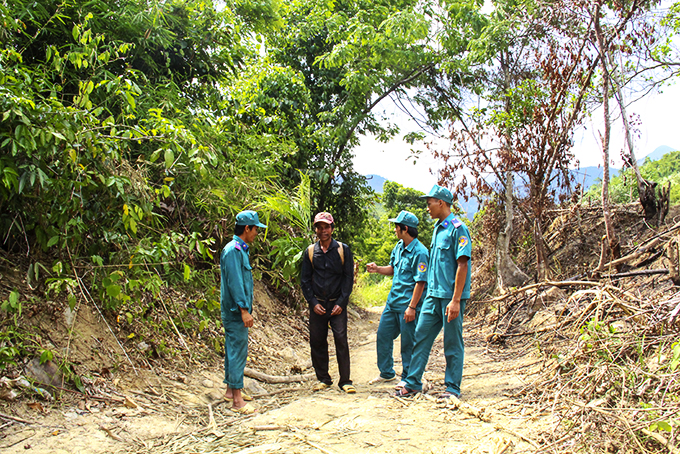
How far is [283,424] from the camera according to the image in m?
3.17

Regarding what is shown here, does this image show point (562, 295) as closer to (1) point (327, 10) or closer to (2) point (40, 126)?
(2) point (40, 126)

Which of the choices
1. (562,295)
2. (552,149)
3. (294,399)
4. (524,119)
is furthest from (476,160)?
(294,399)

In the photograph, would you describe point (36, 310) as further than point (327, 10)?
No

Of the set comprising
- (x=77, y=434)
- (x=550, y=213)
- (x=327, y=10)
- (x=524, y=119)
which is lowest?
(x=77, y=434)

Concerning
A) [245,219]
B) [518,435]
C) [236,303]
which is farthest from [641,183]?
[236,303]

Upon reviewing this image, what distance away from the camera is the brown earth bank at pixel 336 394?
8.68 ft

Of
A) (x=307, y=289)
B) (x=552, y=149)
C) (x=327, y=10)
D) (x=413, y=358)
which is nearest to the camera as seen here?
(x=413, y=358)

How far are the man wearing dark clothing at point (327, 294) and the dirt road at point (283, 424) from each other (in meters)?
0.31

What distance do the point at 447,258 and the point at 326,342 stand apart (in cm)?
147

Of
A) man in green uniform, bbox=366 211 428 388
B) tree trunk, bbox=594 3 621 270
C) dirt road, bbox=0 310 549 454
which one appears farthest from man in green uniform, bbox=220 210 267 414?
tree trunk, bbox=594 3 621 270

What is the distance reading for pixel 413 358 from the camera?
4.00 meters

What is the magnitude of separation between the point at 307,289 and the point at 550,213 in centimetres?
541

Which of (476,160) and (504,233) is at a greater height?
(476,160)

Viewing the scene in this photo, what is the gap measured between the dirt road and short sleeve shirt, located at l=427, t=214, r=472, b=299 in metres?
0.91
